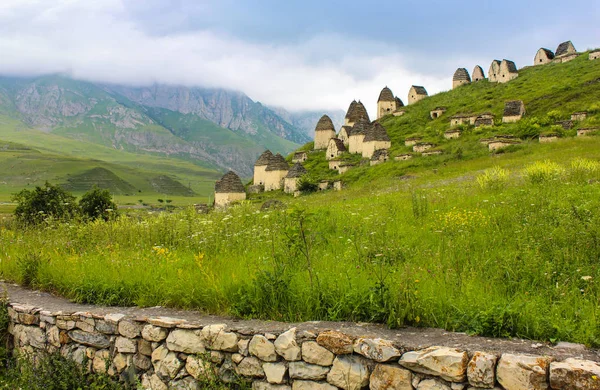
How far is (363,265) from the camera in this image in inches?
260

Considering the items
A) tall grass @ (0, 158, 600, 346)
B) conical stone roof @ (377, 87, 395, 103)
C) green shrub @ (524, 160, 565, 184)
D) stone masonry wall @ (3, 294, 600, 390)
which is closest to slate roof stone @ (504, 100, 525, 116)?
conical stone roof @ (377, 87, 395, 103)

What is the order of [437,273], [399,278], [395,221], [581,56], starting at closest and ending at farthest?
[399,278]
[437,273]
[395,221]
[581,56]

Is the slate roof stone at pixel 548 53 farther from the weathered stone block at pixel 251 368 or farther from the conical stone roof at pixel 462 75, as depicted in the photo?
the weathered stone block at pixel 251 368

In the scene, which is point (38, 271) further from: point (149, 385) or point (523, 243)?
point (523, 243)

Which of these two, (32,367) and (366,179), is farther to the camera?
(366,179)

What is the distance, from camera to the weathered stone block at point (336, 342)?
14.9 feet

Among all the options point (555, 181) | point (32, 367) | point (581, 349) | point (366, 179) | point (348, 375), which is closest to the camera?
point (581, 349)

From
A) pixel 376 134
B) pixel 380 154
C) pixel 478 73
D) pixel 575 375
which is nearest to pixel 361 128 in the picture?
pixel 376 134

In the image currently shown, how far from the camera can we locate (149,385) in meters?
5.85

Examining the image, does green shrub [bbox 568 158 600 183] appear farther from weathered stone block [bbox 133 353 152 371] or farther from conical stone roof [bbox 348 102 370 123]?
conical stone roof [bbox 348 102 370 123]

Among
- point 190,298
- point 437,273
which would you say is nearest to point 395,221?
point 437,273

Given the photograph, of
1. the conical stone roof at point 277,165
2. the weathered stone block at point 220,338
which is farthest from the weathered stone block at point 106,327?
the conical stone roof at point 277,165

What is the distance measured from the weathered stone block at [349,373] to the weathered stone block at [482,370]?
3.38 ft

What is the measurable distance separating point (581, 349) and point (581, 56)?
80.7 metres
